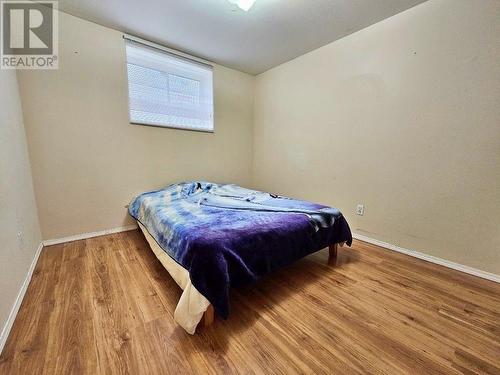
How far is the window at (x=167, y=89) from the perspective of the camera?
2512mm

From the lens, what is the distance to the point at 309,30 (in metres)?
2.30

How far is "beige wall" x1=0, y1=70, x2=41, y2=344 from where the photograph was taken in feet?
4.00

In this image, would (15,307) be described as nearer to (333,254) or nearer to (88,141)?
(88,141)

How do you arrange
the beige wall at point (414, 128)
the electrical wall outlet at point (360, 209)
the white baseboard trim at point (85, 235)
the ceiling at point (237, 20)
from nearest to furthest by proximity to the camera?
the beige wall at point (414, 128) → the ceiling at point (237, 20) → the white baseboard trim at point (85, 235) → the electrical wall outlet at point (360, 209)

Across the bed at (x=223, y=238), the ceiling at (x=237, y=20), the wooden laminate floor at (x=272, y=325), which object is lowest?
the wooden laminate floor at (x=272, y=325)

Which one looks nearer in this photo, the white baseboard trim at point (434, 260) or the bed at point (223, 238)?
the bed at point (223, 238)

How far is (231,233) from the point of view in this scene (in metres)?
1.34

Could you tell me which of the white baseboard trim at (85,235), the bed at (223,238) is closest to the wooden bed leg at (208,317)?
the bed at (223,238)

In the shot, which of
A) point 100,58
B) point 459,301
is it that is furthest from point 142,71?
point 459,301

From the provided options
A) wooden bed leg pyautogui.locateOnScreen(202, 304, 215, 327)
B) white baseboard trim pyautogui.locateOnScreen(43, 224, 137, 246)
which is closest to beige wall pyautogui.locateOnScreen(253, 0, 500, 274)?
wooden bed leg pyautogui.locateOnScreen(202, 304, 215, 327)

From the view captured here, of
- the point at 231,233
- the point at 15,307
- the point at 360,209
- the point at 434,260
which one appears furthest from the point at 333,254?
the point at 15,307

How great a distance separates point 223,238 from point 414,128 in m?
2.05

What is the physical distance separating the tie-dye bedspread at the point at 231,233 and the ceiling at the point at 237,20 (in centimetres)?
180

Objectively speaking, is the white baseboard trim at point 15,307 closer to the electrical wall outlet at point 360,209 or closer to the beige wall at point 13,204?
the beige wall at point 13,204
